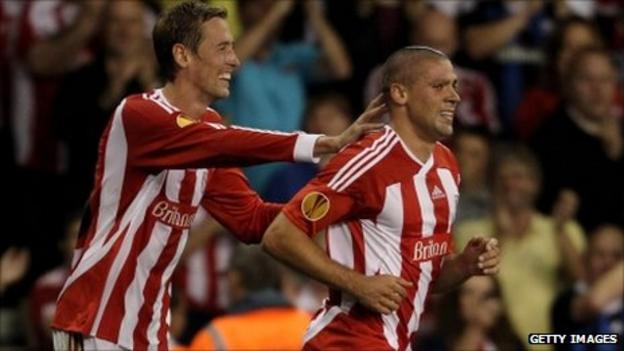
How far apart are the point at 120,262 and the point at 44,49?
422 cm

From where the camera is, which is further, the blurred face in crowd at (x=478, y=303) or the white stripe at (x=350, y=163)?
the blurred face in crowd at (x=478, y=303)

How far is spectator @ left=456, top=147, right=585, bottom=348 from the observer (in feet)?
37.9

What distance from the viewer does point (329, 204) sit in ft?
24.4

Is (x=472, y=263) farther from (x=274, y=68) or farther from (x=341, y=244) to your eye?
(x=274, y=68)

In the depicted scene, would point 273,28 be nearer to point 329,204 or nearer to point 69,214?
point 69,214

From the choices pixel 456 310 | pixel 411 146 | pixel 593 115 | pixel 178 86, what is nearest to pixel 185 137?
pixel 178 86

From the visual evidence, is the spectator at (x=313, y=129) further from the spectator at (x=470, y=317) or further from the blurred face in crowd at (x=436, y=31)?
the spectator at (x=470, y=317)

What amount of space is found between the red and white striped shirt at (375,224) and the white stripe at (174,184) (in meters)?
0.49

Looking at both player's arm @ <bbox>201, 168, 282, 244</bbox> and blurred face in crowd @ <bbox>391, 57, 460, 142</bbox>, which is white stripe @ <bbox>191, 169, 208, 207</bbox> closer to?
player's arm @ <bbox>201, 168, 282, 244</bbox>

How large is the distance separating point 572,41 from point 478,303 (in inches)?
104

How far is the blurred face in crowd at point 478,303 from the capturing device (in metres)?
10.7

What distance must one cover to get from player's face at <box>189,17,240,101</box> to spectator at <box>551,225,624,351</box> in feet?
13.0

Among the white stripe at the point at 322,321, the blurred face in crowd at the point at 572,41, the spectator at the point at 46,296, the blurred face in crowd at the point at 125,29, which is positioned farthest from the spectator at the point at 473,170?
the white stripe at the point at 322,321

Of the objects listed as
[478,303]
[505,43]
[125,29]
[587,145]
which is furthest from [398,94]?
A: [505,43]
